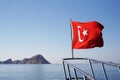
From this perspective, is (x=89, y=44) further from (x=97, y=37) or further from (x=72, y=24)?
(x=72, y=24)

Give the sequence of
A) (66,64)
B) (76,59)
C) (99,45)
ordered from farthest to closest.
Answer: (99,45)
(76,59)
(66,64)

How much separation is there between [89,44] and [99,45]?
0.38 meters

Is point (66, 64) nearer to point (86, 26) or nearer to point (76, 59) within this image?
point (76, 59)

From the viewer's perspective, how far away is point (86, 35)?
966 centimetres

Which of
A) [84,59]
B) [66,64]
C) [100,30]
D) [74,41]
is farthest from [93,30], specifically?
[66,64]

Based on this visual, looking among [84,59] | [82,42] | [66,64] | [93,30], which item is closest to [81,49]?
[82,42]

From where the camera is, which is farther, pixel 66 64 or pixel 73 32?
pixel 73 32

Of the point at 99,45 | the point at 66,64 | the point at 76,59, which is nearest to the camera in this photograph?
the point at 66,64

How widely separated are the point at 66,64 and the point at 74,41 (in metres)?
2.94

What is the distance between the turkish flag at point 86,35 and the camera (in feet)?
31.3

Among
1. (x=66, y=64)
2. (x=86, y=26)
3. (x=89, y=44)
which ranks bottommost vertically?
(x=66, y=64)

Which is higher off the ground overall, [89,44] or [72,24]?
[72,24]

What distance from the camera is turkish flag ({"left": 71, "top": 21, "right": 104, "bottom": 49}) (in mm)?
9539

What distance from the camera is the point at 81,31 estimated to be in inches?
384
